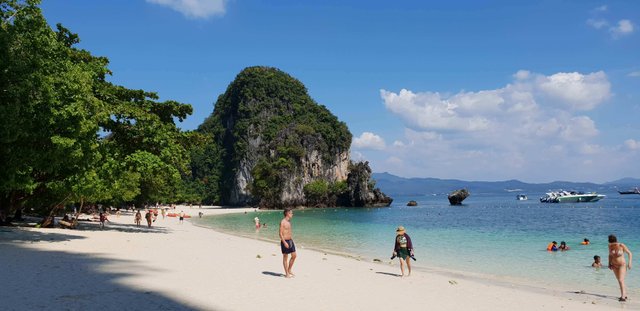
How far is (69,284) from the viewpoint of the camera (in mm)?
9898

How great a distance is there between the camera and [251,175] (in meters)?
125

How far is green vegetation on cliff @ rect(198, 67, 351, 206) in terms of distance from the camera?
115562 millimetres

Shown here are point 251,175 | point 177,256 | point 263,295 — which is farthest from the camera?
point 251,175

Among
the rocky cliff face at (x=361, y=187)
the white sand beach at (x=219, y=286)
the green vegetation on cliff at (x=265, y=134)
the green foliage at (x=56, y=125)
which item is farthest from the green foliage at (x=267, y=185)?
the white sand beach at (x=219, y=286)

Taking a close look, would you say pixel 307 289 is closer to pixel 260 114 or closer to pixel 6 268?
pixel 6 268

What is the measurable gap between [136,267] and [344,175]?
11693cm

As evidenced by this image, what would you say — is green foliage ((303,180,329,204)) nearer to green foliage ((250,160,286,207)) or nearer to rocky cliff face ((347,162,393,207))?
rocky cliff face ((347,162,393,207))

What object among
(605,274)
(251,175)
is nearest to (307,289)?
(605,274)

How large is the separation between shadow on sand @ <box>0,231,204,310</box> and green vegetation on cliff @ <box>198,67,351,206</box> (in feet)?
316

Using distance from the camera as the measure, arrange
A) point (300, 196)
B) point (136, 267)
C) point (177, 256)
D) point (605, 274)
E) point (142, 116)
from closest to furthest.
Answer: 1. point (136, 267)
2. point (177, 256)
3. point (605, 274)
4. point (142, 116)
5. point (300, 196)

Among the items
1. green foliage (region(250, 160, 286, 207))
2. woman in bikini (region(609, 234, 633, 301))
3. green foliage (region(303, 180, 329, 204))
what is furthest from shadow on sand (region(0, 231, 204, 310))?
green foliage (region(303, 180, 329, 204))

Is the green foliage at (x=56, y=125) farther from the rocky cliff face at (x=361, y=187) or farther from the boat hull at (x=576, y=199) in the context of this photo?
the boat hull at (x=576, y=199)

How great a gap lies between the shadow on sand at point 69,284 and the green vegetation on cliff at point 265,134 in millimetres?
96197

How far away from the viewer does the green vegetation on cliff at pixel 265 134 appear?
116 m
